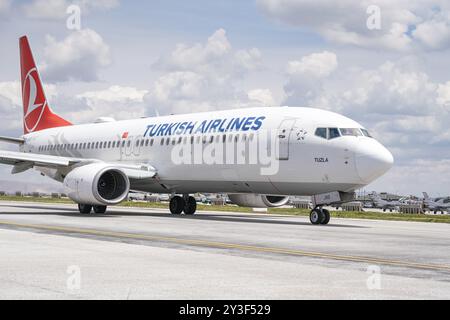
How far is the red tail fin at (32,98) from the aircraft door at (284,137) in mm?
21632

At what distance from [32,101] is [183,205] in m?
15.8

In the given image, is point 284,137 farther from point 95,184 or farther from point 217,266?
point 217,266

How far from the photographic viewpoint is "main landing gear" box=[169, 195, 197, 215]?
115 feet

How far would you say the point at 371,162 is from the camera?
2416 centimetres

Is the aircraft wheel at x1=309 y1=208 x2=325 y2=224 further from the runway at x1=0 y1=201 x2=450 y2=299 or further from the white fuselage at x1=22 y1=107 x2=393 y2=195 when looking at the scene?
the runway at x1=0 y1=201 x2=450 y2=299

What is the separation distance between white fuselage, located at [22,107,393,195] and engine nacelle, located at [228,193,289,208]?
A: 2.59m

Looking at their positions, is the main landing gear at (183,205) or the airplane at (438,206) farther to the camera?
the airplane at (438,206)

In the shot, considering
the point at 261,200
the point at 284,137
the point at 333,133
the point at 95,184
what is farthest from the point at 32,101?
the point at 333,133

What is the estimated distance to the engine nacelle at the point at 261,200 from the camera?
32.3 metres

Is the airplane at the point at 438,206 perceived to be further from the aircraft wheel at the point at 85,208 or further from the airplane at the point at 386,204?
the aircraft wheel at the point at 85,208

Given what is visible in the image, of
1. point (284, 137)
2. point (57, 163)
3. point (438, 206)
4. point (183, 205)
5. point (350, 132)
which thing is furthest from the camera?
point (438, 206)

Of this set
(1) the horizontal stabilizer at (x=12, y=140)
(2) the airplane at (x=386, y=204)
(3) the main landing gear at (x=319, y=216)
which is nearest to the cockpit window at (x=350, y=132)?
(3) the main landing gear at (x=319, y=216)
